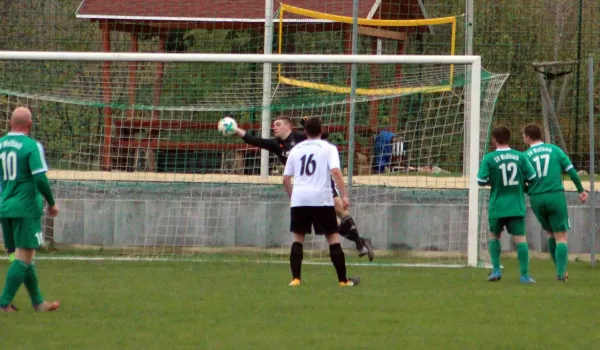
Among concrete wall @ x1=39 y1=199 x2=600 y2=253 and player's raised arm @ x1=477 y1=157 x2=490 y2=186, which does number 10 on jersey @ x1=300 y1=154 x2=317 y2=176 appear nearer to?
player's raised arm @ x1=477 y1=157 x2=490 y2=186

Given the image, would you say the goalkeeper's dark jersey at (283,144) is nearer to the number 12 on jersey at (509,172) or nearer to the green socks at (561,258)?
the number 12 on jersey at (509,172)

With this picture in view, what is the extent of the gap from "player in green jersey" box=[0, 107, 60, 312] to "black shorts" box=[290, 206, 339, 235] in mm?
3097

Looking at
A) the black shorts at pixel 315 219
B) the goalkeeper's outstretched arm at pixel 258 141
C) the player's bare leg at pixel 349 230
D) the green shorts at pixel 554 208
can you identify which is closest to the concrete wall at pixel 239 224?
the player's bare leg at pixel 349 230

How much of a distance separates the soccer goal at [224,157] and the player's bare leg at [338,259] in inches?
140

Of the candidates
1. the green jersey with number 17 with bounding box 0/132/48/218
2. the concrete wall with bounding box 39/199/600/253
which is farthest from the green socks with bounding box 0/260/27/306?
the concrete wall with bounding box 39/199/600/253

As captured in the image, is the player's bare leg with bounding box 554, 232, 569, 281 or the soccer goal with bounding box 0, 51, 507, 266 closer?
the player's bare leg with bounding box 554, 232, 569, 281

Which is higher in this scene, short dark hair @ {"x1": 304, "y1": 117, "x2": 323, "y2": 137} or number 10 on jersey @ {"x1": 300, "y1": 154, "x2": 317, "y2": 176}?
short dark hair @ {"x1": 304, "y1": 117, "x2": 323, "y2": 137}

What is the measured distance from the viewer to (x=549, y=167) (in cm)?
1295

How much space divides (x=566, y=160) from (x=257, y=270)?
13.0ft

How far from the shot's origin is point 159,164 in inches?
675

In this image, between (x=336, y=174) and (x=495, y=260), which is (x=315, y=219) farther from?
(x=495, y=260)

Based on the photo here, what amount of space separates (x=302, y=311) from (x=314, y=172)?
2349 millimetres

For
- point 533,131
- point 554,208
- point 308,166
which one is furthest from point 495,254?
point 308,166

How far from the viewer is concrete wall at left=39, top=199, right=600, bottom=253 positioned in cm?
1623
